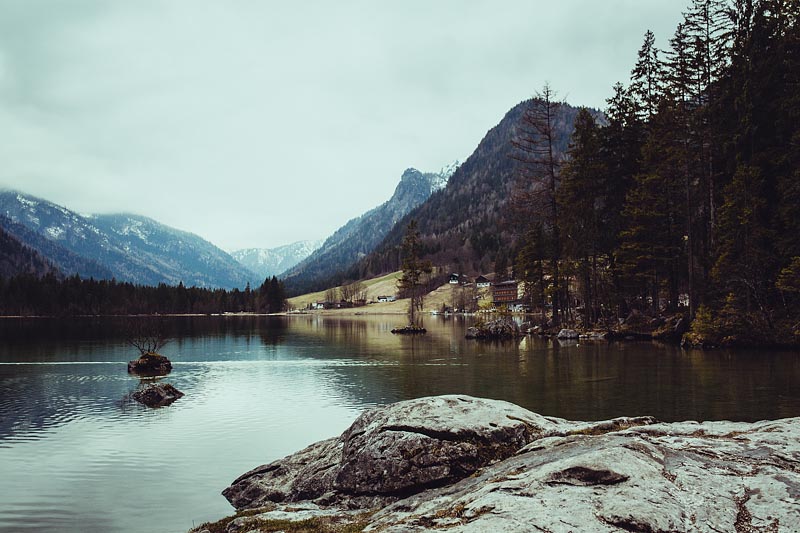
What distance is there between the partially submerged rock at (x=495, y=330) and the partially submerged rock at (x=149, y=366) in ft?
126

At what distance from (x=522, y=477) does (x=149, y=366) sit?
4144cm

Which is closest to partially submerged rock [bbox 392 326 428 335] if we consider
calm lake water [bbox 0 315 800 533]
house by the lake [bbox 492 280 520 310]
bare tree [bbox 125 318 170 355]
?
calm lake water [bbox 0 315 800 533]

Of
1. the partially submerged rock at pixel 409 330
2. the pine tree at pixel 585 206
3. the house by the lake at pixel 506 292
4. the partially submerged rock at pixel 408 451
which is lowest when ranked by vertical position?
the partially submerged rock at pixel 409 330

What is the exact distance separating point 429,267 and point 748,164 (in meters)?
56.0

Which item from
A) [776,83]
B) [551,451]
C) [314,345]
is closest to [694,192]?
[776,83]

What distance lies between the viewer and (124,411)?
26797mm

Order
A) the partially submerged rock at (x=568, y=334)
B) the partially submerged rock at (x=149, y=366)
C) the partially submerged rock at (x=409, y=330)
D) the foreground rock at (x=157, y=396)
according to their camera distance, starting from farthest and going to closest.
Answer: the partially submerged rock at (x=409, y=330) < the partially submerged rock at (x=568, y=334) < the partially submerged rock at (x=149, y=366) < the foreground rock at (x=157, y=396)

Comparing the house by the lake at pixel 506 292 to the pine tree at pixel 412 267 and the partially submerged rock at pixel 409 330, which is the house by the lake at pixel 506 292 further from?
the partially submerged rock at pixel 409 330

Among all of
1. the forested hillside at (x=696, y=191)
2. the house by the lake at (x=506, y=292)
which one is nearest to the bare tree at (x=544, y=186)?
the forested hillside at (x=696, y=191)

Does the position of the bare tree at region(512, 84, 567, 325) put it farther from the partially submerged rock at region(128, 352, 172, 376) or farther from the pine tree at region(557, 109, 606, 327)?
the partially submerged rock at region(128, 352, 172, 376)

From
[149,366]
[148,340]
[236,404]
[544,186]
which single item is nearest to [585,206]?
[544,186]

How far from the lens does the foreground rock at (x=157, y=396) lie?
28.8 m

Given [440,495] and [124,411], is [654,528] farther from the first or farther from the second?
[124,411]

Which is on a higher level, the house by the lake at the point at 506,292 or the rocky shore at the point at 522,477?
the house by the lake at the point at 506,292
